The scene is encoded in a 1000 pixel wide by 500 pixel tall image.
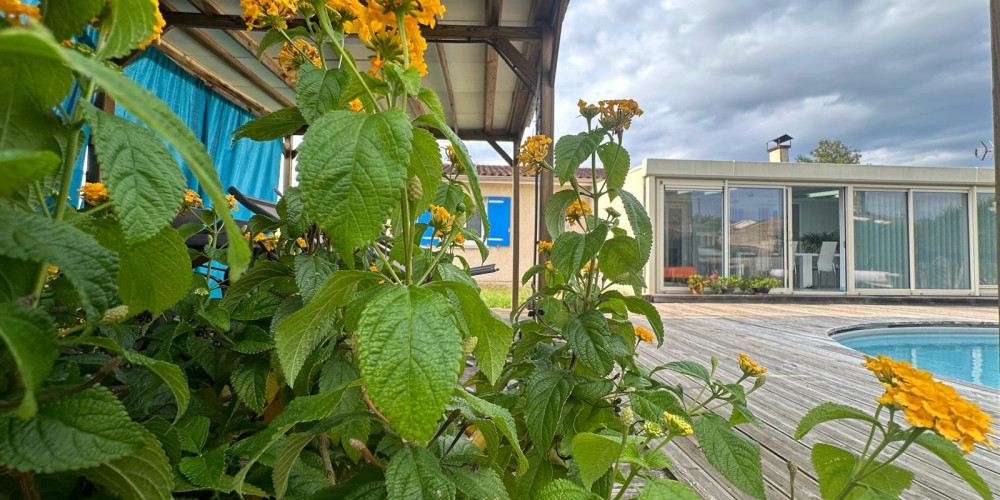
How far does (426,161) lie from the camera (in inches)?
18.8

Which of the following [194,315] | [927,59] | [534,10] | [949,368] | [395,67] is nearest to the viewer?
[395,67]

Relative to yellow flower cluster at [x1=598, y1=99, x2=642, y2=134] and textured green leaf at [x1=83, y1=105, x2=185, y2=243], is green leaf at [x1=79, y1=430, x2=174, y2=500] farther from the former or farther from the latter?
yellow flower cluster at [x1=598, y1=99, x2=642, y2=134]

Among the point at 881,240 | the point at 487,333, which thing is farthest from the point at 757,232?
the point at 487,333

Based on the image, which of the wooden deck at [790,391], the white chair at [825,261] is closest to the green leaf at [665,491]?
the wooden deck at [790,391]

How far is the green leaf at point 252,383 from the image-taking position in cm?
63

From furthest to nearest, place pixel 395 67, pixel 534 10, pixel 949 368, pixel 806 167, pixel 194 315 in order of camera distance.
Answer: pixel 806 167 → pixel 949 368 → pixel 534 10 → pixel 194 315 → pixel 395 67

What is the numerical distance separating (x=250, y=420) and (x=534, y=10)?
327 cm

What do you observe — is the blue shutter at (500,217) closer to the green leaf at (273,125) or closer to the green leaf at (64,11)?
the green leaf at (273,125)

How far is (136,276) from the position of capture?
0.36 m

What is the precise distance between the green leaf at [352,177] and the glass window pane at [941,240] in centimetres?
1259

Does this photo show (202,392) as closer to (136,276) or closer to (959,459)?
(136,276)

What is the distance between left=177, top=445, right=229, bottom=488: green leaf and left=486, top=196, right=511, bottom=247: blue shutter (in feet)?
32.2

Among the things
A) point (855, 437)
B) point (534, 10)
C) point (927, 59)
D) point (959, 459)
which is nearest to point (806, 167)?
point (534, 10)

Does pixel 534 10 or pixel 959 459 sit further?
pixel 534 10
